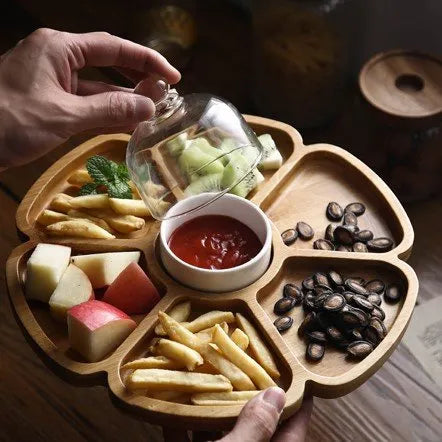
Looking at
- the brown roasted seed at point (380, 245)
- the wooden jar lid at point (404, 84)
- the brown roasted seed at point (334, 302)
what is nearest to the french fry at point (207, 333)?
the brown roasted seed at point (334, 302)

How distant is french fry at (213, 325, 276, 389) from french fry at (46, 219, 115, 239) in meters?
0.46

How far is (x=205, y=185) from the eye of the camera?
5.90ft

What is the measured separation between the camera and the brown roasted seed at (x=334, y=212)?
6.55 ft

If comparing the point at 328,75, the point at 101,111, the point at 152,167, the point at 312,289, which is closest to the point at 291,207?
the point at 312,289

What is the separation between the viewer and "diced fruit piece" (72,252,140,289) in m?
1.82

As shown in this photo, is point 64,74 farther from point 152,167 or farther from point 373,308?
point 373,308

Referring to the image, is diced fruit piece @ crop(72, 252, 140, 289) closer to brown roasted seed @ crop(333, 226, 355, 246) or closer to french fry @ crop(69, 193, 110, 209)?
french fry @ crop(69, 193, 110, 209)

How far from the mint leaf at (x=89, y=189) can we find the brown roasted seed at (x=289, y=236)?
1.63 ft

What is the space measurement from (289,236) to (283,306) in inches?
8.8

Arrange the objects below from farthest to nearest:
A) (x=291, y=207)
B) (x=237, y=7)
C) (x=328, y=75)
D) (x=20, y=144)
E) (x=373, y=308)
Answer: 1. (x=237, y=7)
2. (x=328, y=75)
3. (x=291, y=207)
4. (x=373, y=308)
5. (x=20, y=144)

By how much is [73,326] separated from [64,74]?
587 mm

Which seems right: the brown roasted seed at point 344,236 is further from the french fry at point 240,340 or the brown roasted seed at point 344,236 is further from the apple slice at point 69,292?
the apple slice at point 69,292

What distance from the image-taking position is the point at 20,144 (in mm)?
1631

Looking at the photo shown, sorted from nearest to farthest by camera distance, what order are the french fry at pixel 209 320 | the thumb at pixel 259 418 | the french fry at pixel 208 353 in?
the thumb at pixel 259 418, the french fry at pixel 208 353, the french fry at pixel 209 320
